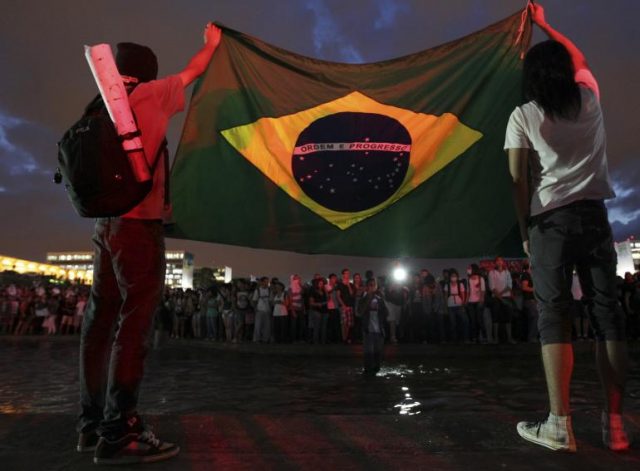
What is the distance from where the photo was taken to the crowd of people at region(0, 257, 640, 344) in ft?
39.2

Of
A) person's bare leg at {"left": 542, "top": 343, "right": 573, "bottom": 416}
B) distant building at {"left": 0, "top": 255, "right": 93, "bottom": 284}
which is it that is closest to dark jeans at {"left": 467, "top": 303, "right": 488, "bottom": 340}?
person's bare leg at {"left": 542, "top": 343, "right": 573, "bottom": 416}

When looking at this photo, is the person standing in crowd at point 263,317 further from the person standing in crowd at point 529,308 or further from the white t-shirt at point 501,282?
the person standing in crowd at point 529,308

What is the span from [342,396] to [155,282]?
429cm

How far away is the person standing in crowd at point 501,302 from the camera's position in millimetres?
11812

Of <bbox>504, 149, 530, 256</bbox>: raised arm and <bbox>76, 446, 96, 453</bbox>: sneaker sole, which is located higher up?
<bbox>504, 149, 530, 256</bbox>: raised arm

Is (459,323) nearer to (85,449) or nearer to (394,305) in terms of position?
(394,305)

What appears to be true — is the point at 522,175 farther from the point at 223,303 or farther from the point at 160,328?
the point at 223,303

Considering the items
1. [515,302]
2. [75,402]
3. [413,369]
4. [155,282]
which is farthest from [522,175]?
[515,302]

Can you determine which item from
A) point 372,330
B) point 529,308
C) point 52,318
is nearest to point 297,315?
point 372,330

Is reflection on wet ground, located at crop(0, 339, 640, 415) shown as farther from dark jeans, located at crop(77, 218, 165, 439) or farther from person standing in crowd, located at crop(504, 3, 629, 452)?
dark jeans, located at crop(77, 218, 165, 439)

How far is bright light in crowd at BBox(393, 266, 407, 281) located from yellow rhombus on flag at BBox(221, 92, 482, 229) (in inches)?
353

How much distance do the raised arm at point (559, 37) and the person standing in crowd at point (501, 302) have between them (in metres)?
8.82

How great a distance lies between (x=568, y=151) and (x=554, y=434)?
4.32 feet

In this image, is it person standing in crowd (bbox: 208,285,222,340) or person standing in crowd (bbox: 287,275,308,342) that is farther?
person standing in crowd (bbox: 208,285,222,340)
